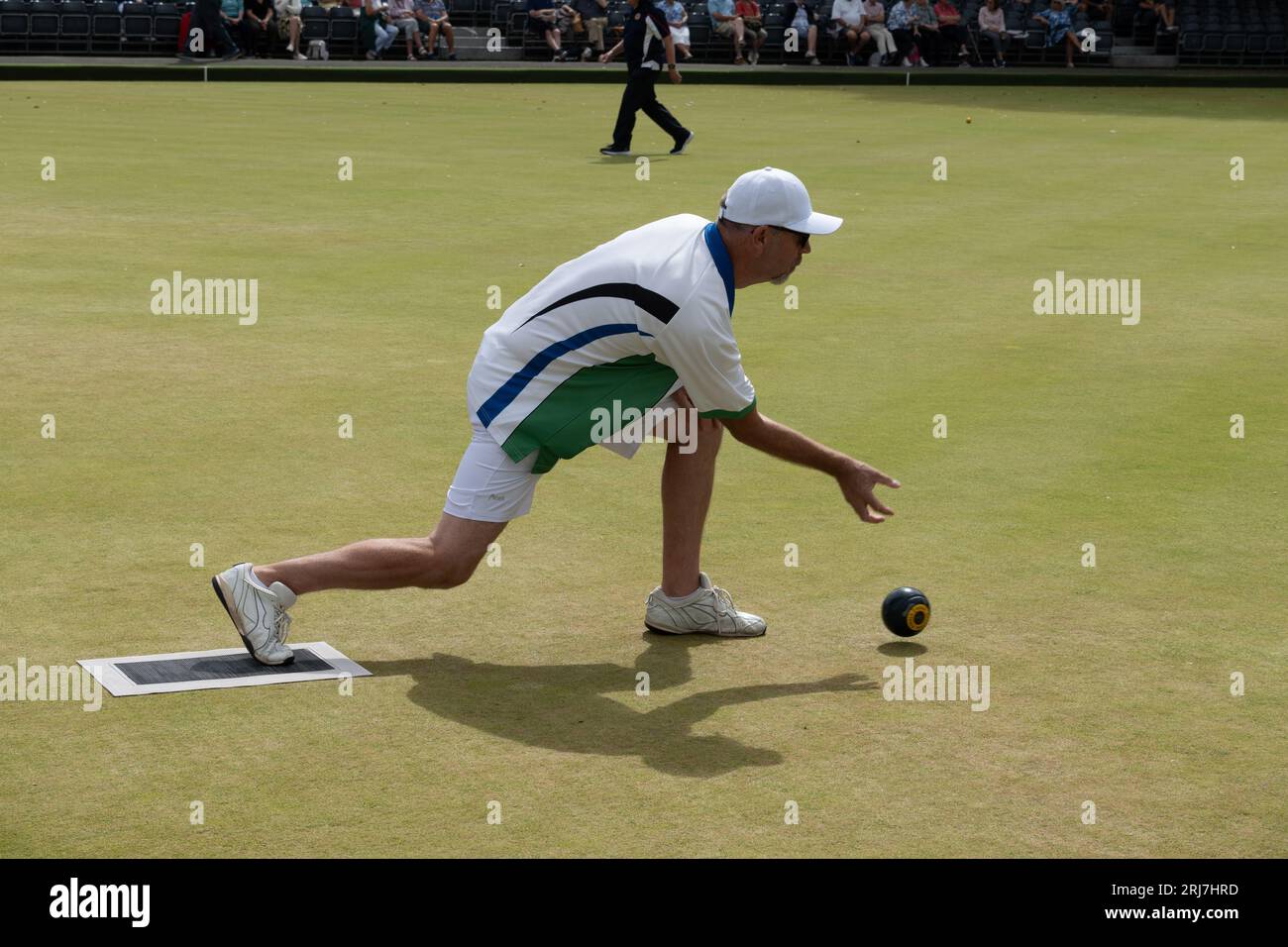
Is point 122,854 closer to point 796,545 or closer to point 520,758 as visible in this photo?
point 520,758

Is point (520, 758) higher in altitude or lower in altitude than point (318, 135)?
lower

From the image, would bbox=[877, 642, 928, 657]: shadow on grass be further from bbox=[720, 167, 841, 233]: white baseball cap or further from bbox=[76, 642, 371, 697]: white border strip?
bbox=[76, 642, 371, 697]: white border strip

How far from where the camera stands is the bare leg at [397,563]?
19.0 ft

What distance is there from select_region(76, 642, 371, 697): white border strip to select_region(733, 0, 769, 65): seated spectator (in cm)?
3182

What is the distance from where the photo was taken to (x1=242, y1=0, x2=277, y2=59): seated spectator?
3447 centimetres

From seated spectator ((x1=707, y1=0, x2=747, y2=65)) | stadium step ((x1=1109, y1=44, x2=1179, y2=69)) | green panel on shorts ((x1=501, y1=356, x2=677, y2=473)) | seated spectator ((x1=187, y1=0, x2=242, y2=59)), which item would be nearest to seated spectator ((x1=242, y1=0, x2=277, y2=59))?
seated spectator ((x1=187, y1=0, x2=242, y2=59))

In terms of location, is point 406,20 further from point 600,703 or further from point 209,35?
point 600,703

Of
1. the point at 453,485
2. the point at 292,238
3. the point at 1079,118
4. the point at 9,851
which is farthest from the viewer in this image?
the point at 1079,118

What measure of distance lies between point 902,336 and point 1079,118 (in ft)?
56.2

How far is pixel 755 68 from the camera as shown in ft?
114

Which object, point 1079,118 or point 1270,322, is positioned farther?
point 1079,118

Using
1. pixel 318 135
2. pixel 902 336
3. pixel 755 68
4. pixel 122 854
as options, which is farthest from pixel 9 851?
pixel 755 68

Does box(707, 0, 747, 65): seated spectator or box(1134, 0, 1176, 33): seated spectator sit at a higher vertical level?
box(1134, 0, 1176, 33): seated spectator

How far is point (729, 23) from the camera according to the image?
36.7m
